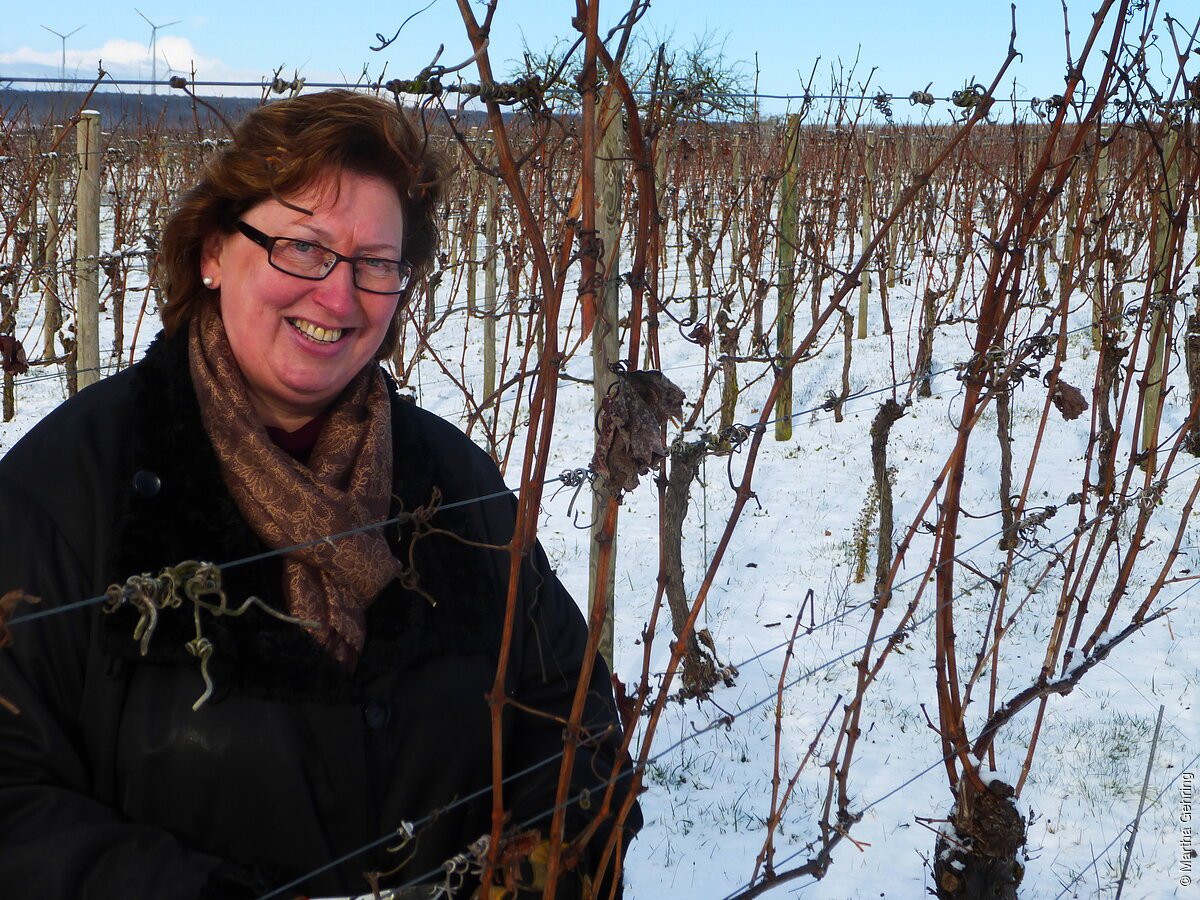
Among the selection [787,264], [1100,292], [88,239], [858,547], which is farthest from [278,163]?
[787,264]

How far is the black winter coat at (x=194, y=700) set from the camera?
3.92ft

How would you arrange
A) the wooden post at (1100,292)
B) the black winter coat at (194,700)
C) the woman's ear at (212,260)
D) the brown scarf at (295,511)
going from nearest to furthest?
the black winter coat at (194,700) → the brown scarf at (295,511) → the woman's ear at (212,260) → the wooden post at (1100,292)

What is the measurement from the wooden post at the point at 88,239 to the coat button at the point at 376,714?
383cm

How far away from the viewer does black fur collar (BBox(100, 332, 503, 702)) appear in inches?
50.3

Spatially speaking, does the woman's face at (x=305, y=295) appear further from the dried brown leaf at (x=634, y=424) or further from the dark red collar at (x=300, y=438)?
the dried brown leaf at (x=634, y=424)

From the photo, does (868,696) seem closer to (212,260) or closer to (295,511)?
(295,511)

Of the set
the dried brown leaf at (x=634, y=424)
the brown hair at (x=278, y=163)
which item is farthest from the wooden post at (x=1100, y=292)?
the brown hair at (x=278, y=163)

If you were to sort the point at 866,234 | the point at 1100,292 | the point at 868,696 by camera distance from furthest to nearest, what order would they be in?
1. the point at 866,234
2. the point at 868,696
3. the point at 1100,292

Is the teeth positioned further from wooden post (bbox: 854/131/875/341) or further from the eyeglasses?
wooden post (bbox: 854/131/875/341)

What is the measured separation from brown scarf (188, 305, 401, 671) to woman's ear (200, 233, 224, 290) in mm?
57

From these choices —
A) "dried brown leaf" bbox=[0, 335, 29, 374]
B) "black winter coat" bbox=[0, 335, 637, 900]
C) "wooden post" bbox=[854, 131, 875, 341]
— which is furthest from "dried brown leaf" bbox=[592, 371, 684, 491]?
"wooden post" bbox=[854, 131, 875, 341]

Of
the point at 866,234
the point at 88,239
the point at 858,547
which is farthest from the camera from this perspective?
the point at 866,234

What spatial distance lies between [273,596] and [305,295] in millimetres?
416

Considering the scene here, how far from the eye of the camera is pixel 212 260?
4.93 ft
